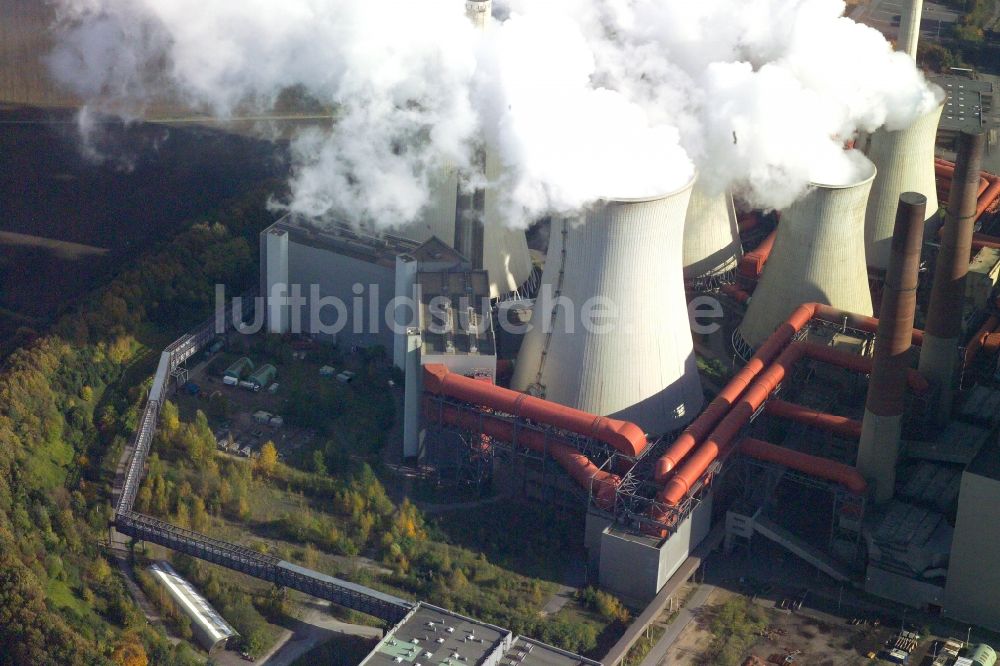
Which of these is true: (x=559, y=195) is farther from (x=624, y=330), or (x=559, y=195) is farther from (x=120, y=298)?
(x=120, y=298)

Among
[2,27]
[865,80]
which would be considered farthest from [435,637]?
[2,27]

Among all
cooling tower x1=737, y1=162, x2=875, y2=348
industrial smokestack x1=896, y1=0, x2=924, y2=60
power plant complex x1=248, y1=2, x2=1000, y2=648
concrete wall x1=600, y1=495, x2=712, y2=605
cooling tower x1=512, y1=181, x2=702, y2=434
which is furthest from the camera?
industrial smokestack x1=896, y1=0, x2=924, y2=60

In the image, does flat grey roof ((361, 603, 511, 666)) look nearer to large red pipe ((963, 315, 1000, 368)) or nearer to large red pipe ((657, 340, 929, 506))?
large red pipe ((657, 340, 929, 506))

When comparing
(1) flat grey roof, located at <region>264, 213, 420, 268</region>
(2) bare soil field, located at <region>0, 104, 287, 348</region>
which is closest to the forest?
(2) bare soil field, located at <region>0, 104, 287, 348</region>

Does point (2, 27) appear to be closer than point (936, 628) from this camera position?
No

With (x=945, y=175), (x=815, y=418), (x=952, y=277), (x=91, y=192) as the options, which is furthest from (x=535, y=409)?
(x=91, y=192)

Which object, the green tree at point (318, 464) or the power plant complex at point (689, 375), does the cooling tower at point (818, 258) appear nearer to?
the power plant complex at point (689, 375)
